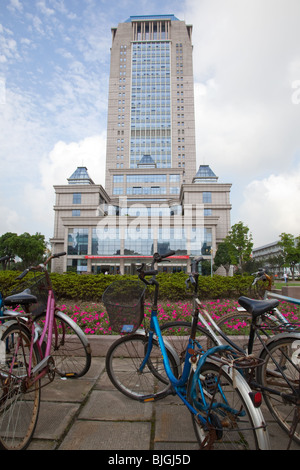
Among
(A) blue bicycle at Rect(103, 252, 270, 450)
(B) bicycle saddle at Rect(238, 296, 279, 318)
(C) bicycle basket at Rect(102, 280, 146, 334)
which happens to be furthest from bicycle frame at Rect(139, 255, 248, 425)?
(B) bicycle saddle at Rect(238, 296, 279, 318)

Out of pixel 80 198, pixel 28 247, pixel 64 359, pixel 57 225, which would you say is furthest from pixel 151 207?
pixel 64 359

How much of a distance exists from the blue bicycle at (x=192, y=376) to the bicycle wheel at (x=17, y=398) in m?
0.80

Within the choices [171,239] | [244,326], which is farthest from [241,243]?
[244,326]

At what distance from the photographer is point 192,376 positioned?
1.93 m

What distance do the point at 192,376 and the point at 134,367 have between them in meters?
1.06

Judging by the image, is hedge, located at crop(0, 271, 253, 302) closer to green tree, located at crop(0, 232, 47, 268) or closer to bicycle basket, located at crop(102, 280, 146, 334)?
bicycle basket, located at crop(102, 280, 146, 334)

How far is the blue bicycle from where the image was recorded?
5.32 feet

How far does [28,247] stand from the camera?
38531mm

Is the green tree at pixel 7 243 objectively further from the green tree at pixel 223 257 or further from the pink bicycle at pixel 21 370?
the pink bicycle at pixel 21 370

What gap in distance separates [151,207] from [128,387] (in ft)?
185

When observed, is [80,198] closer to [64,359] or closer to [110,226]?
[110,226]

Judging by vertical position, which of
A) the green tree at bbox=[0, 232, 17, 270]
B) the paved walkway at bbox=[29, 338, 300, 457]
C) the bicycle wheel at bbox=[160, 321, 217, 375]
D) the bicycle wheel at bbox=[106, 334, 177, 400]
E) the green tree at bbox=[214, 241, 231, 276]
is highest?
the green tree at bbox=[0, 232, 17, 270]

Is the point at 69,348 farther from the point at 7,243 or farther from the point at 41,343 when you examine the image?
the point at 7,243

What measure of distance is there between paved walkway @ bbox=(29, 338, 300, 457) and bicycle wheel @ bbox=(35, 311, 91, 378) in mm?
265
